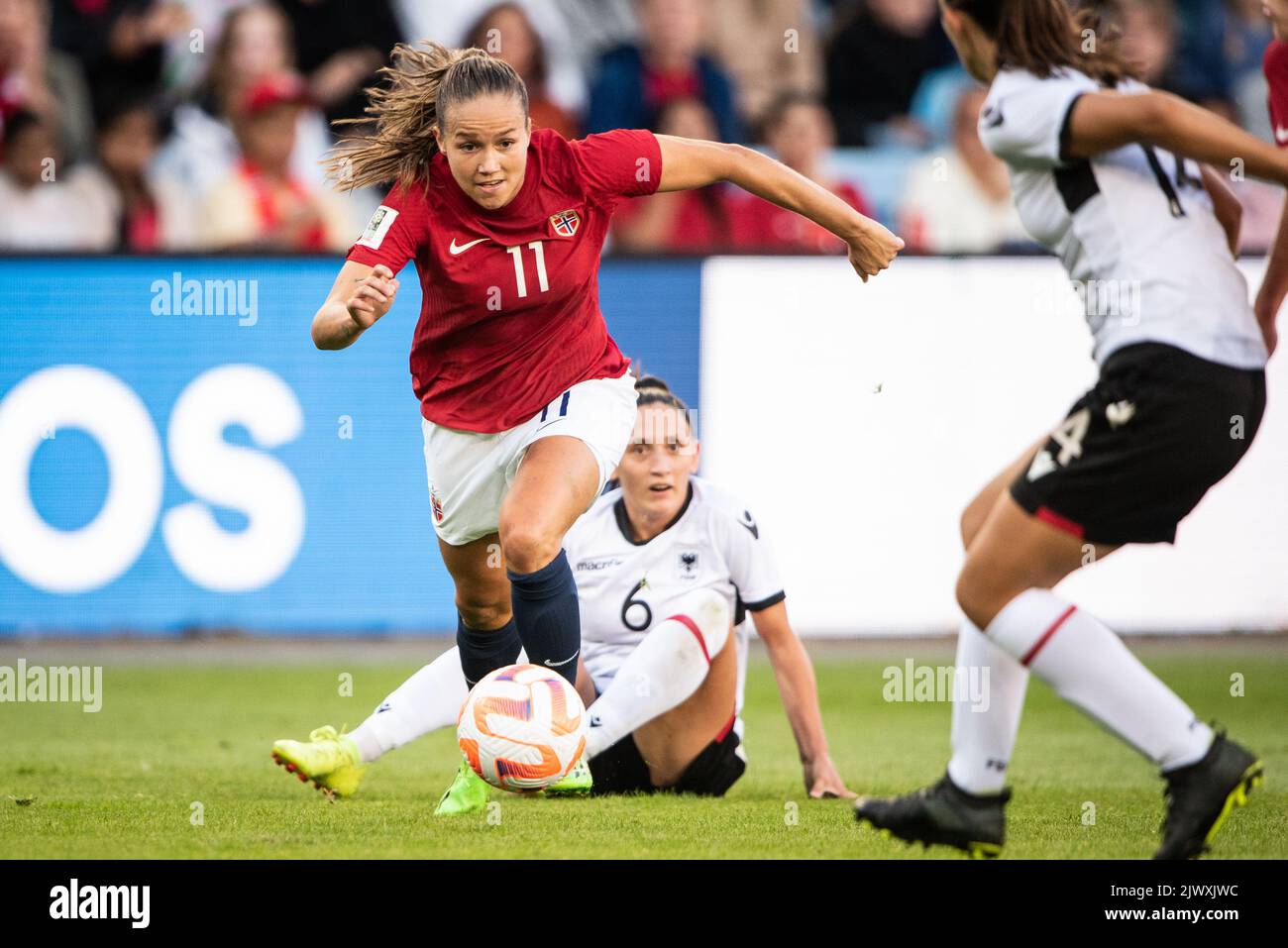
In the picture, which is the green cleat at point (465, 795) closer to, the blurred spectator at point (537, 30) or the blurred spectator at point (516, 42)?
the blurred spectator at point (516, 42)

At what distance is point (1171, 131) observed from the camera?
3691mm

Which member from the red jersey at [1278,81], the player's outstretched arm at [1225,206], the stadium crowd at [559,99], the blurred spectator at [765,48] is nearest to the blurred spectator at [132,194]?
the stadium crowd at [559,99]

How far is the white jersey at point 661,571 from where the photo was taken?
18.7 feet

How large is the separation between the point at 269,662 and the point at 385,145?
5041 mm

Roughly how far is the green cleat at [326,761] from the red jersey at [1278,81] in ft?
11.0

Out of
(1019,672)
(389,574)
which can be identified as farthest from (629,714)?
(389,574)

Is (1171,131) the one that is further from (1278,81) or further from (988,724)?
(988,724)

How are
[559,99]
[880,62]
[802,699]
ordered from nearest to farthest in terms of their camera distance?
[802,699]
[559,99]
[880,62]

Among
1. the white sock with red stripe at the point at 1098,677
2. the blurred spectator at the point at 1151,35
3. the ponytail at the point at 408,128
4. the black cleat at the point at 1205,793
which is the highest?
the blurred spectator at the point at 1151,35

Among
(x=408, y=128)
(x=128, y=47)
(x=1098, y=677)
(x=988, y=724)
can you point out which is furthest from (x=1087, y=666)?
(x=128, y=47)

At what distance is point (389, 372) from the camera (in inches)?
375

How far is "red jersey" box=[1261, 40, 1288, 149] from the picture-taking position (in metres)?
4.49

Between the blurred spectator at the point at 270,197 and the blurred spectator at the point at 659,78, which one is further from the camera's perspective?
the blurred spectator at the point at 659,78

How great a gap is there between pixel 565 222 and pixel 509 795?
6.52 ft
